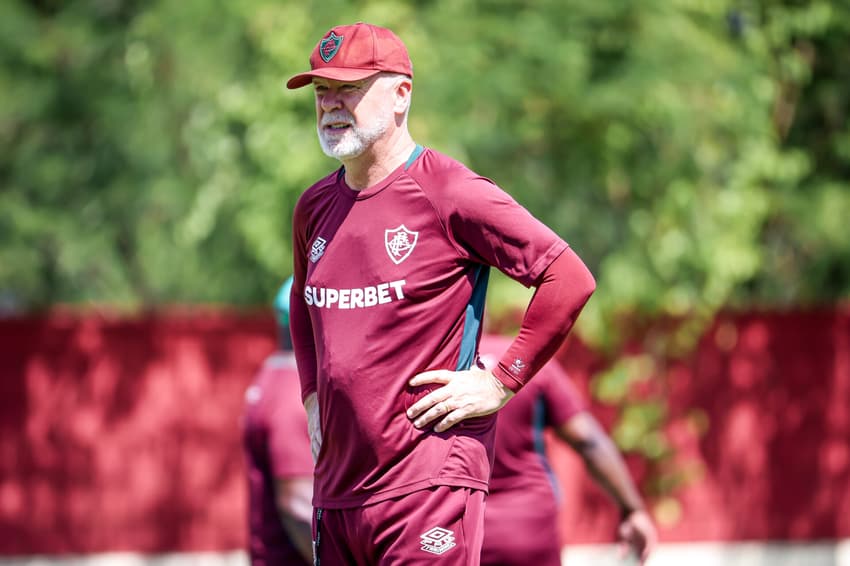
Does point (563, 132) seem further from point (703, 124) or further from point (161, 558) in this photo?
point (161, 558)

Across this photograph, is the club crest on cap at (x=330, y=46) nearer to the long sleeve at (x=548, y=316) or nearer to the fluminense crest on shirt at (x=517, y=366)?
the long sleeve at (x=548, y=316)

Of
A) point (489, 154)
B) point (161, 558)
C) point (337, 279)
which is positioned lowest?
point (161, 558)

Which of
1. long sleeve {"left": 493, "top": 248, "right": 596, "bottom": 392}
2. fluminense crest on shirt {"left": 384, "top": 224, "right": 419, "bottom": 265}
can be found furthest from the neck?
long sleeve {"left": 493, "top": 248, "right": 596, "bottom": 392}

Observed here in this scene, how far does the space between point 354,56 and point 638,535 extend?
270 cm

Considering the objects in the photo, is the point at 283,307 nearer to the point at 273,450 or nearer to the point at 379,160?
the point at 273,450

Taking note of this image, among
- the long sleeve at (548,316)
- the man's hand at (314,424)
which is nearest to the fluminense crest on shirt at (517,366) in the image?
the long sleeve at (548,316)

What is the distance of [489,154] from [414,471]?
23.9 ft

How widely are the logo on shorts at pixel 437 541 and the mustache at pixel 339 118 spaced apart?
3.62ft

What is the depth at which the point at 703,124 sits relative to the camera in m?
10.8

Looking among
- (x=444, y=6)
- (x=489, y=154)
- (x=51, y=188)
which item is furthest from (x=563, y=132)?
(x=51, y=188)

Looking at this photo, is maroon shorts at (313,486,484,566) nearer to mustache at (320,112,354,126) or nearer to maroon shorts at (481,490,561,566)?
mustache at (320,112,354,126)

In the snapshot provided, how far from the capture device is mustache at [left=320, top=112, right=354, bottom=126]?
141 inches

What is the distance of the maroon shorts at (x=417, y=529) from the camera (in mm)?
3432

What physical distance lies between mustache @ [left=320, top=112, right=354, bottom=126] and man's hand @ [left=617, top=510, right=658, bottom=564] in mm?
2543
